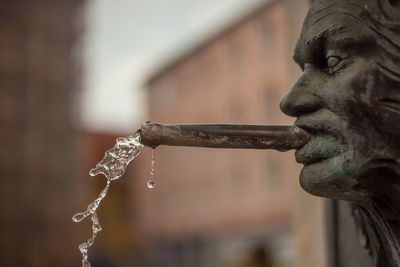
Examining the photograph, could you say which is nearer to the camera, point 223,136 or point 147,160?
point 223,136

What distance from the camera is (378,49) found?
25.6 inches

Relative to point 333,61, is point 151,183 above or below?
below

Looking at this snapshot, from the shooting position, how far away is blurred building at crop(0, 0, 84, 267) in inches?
491

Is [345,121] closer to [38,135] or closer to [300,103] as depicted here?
[300,103]

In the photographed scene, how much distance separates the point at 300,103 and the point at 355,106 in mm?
64

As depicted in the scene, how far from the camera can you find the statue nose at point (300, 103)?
0.68m

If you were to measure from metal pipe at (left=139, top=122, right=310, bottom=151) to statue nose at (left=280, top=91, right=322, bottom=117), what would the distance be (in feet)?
0.06

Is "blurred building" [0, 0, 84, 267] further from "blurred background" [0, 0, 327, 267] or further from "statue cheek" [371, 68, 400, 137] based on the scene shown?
"statue cheek" [371, 68, 400, 137]

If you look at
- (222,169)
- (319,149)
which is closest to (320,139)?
(319,149)

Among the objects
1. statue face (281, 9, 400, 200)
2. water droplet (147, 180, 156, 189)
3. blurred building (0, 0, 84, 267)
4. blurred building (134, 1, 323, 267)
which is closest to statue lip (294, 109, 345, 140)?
statue face (281, 9, 400, 200)

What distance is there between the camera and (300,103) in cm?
69

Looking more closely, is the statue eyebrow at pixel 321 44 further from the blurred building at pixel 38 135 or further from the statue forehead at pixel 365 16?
the blurred building at pixel 38 135

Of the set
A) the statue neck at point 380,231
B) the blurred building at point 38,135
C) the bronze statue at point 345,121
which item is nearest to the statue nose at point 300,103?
the bronze statue at point 345,121

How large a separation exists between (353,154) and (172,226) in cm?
2429
